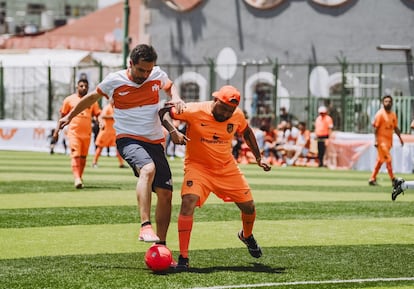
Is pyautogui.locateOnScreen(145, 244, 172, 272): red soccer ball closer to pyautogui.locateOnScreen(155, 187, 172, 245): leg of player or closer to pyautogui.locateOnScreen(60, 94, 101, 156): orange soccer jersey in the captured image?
pyautogui.locateOnScreen(155, 187, 172, 245): leg of player

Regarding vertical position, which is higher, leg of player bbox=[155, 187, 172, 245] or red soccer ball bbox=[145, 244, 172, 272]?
leg of player bbox=[155, 187, 172, 245]

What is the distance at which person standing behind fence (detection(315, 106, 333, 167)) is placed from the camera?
33312mm

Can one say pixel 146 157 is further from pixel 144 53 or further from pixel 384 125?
pixel 384 125

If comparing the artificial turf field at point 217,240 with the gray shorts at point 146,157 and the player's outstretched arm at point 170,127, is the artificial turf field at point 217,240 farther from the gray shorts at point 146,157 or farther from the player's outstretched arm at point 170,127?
the player's outstretched arm at point 170,127

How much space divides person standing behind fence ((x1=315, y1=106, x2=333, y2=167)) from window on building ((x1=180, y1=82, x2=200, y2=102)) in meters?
11.2

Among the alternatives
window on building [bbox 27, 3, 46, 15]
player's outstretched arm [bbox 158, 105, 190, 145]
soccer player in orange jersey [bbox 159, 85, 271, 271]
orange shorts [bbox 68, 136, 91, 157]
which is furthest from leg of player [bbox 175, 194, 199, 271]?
window on building [bbox 27, 3, 46, 15]

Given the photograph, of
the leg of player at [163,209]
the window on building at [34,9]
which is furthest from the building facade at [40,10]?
the leg of player at [163,209]

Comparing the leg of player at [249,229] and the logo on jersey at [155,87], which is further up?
the logo on jersey at [155,87]

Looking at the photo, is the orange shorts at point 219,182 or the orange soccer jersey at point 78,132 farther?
the orange soccer jersey at point 78,132

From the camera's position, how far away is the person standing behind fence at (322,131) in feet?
109

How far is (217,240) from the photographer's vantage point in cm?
1284

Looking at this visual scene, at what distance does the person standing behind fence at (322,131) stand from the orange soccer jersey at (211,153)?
2264 cm

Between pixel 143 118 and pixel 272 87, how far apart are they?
30.7m

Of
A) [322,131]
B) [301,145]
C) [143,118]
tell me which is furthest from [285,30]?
[143,118]
